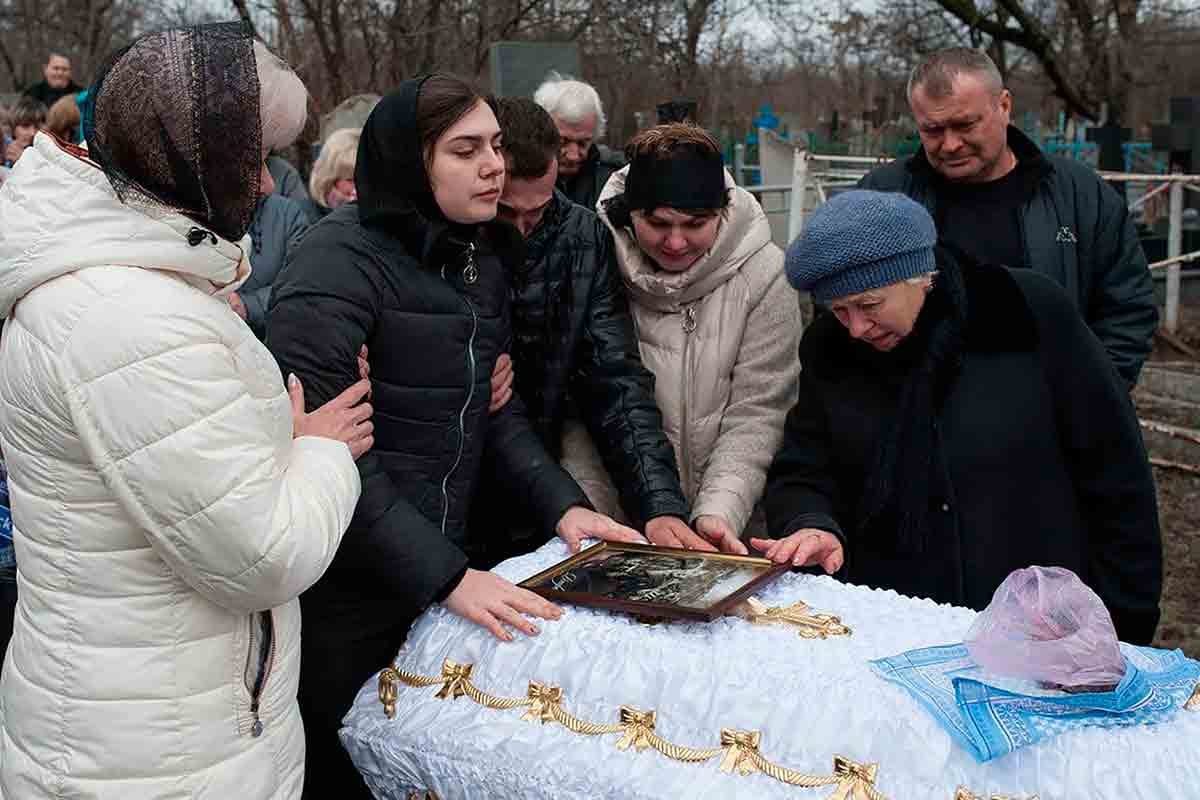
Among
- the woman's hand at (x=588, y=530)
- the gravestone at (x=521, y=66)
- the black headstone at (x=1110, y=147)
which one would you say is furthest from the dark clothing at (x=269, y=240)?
the black headstone at (x=1110, y=147)

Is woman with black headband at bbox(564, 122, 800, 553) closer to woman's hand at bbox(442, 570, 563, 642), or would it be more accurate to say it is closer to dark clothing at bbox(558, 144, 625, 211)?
woman's hand at bbox(442, 570, 563, 642)

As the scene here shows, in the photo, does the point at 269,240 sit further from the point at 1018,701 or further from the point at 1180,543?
the point at 1180,543

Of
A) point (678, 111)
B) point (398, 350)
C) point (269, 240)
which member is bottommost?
point (398, 350)

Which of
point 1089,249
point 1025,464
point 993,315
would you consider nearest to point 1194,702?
point 1025,464

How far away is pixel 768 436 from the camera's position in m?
2.73

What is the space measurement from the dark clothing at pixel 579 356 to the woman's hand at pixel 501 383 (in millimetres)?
216

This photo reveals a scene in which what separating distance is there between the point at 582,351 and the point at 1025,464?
0.96m

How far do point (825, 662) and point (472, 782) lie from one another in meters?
0.59

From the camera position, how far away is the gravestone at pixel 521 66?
7.71 m

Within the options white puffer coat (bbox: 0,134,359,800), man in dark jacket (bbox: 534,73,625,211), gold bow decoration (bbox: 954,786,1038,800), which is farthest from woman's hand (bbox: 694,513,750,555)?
man in dark jacket (bbox: 534,73,625,211)

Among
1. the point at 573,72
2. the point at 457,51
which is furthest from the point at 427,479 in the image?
the point at 457,51

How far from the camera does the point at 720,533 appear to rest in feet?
8.09

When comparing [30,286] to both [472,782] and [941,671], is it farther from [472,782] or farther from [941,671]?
[941,671]

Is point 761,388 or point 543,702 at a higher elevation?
point 761,388
